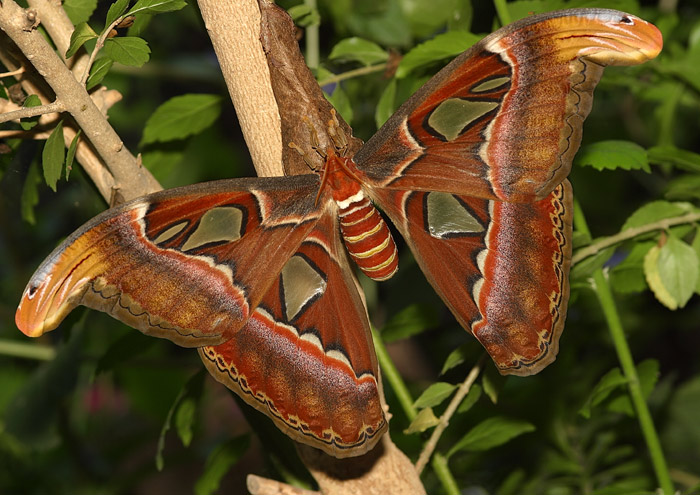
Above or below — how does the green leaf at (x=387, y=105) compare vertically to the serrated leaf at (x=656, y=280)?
above

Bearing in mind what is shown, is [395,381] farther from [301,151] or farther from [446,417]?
[301,151]

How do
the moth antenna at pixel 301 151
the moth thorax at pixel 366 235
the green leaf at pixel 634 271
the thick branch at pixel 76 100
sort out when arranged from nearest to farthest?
the thick branch at pixel 76 100 < the moth antenna at pixel 301 151 < the moth thorax at pixel 366 235 < the green leaf at pixel 634 271

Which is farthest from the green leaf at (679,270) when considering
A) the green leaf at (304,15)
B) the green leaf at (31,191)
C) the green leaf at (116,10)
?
the green leaf at (31,191)

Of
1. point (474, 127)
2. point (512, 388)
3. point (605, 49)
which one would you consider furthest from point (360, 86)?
point (605, 49)

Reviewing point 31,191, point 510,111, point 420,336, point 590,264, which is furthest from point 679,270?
point 420,336

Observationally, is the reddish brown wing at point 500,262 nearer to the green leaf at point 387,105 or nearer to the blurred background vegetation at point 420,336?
the blurred background vegetation at point 420,336

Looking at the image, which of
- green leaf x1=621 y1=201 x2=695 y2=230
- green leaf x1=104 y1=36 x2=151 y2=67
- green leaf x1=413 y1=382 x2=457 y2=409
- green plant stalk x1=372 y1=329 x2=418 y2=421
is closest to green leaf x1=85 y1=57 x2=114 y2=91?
green leaf x1=104 y1=36 x2=151 y2=67

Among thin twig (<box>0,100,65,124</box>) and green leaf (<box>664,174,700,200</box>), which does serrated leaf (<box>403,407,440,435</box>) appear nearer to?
green leaf (<box>664,174,700,200</box>)
